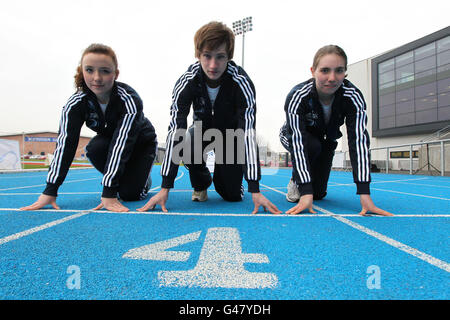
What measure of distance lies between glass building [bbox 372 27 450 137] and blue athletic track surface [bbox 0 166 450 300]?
77.1 ft

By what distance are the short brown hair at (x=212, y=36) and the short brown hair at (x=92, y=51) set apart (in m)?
0.85

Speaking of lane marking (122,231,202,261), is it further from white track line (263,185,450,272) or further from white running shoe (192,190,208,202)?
white running shoe (192,190,208,202)

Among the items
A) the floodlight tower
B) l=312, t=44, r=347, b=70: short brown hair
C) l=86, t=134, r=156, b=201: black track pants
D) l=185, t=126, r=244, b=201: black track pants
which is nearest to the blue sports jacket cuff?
l=86, t=134, r=156, b=201: black track pants

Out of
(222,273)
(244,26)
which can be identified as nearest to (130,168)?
(222,273)

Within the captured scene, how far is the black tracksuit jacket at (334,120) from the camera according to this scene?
6.93ft

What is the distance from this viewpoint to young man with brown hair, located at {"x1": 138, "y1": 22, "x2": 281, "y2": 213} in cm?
209

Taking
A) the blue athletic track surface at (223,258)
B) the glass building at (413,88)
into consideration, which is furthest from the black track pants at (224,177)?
the glass building at (413,88)

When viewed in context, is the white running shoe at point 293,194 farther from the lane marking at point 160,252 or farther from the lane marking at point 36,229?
the lane marking at point 36,229

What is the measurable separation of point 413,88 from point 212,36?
24884 mm

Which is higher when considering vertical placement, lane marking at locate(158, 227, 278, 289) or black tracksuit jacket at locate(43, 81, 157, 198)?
black tracksuit jacket at locate(43, 81, 157, 198)

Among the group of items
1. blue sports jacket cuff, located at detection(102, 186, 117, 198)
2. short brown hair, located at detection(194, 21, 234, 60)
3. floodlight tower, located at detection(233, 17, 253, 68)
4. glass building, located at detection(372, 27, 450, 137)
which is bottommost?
blue sports jacket cuff, located at detection(102, 186, 117, 198)

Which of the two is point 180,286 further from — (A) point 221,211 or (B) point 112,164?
(B) point 112,164

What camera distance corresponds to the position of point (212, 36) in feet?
6.59
